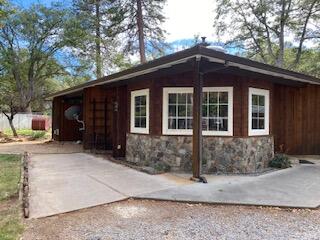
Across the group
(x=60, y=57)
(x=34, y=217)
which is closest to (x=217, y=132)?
(x=34, y=217)

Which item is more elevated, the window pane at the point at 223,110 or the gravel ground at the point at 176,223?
the window pane at the point at 223,110

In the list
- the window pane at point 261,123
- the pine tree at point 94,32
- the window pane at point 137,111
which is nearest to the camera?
the window pane at point 261,123

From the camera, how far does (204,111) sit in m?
8.11

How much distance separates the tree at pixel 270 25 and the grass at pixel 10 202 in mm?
17960

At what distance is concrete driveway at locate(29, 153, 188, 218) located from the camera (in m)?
5.33

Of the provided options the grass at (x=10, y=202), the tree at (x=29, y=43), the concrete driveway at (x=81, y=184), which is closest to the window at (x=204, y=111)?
the concrete driveway at (x=81, y=184)

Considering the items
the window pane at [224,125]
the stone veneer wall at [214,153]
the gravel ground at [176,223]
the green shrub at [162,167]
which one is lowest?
the gravel ground at [176,223]

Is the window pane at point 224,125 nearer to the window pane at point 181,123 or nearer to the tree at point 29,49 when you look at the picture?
the window pane at point 181,123

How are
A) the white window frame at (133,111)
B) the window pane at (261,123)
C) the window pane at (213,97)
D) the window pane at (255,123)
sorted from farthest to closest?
the white window frame at (133,111) < the window pane at (261,123) < the window pane at (255,123) < the window pane at (213,97)

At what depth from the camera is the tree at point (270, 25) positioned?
20.8m

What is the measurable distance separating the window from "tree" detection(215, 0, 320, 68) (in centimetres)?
1528

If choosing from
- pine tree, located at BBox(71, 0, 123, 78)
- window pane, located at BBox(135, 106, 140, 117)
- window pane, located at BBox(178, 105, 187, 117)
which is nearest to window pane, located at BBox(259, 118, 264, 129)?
window pane, located at BBox(178, 105, 187, 117)

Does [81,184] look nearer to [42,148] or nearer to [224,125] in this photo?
[224,125]

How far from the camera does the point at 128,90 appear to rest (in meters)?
10.0
